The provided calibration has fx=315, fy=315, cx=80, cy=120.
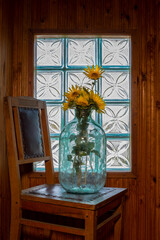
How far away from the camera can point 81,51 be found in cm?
212

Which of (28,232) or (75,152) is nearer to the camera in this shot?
(75,152)

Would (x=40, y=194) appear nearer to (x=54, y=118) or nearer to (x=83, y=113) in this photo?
(x=83, y=113)

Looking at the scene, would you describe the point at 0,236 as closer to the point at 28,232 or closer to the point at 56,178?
the point at 28,232

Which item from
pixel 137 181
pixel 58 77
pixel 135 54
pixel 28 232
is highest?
pixel 135 54

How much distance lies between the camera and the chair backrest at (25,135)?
1588 millimetres

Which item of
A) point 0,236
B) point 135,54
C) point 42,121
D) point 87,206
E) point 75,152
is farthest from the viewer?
point 135,54

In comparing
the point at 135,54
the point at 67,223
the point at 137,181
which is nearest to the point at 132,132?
the point at 137,181

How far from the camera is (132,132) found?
203cm

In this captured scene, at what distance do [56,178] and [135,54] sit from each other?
96 cm

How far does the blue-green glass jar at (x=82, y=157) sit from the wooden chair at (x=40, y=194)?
60mm

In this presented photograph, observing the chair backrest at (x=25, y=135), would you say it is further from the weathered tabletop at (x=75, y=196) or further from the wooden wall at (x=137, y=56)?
the wooden wall at (x=137, y=56)

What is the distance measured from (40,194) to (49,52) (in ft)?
3.28

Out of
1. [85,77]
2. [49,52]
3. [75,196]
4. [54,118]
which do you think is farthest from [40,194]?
[49,52]

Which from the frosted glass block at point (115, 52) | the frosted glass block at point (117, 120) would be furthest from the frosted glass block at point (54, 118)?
the frosted glass block at point (115, 52)
